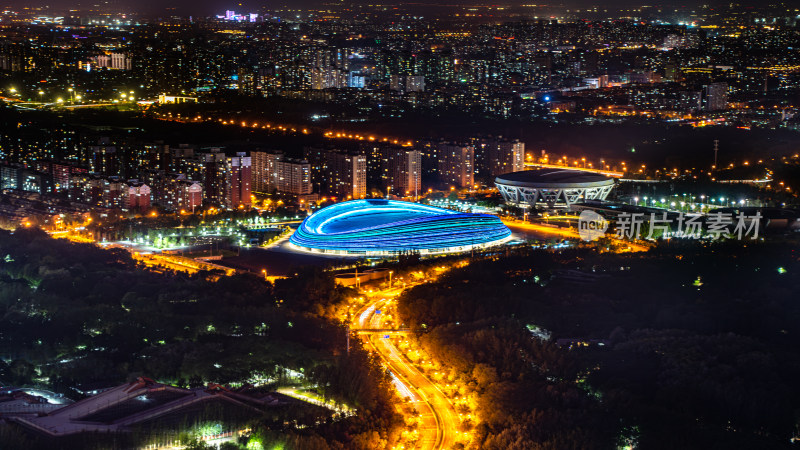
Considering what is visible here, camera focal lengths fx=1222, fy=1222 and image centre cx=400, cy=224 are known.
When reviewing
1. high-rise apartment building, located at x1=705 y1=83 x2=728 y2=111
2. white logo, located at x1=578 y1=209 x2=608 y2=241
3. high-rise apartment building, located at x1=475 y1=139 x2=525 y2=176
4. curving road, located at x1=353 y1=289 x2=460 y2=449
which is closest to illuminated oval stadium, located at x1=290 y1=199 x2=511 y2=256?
white logo, located at x1=578 y1=209 x2=608 y2=241

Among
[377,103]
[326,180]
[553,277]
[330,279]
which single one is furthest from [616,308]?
[377,103]

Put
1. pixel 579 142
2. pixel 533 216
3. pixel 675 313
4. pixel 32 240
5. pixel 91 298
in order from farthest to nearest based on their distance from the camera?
pixel 579 142 < pixel 533 216 < pixel 32 240 < pixel 91 298 < pixel 675 313

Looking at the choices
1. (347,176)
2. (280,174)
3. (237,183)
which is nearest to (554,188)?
(347,176)

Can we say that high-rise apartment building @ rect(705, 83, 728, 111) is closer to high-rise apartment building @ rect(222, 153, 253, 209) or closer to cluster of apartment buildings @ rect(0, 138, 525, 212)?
cluster of apartment buildings @ rect(0, 138, 525, 212)

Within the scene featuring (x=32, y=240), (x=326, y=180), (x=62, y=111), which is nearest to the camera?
(x=32, y=240)

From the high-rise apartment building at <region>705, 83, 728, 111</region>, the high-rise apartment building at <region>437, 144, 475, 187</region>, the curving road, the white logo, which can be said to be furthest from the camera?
the high-rise apartment building at <region>705, 83, 728, 111</region>

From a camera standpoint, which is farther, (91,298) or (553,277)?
(553,277)

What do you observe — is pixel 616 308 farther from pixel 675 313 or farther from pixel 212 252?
pixel 212 252
